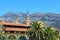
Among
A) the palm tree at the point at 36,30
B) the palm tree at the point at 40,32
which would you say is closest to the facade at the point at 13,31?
the palm tree at the point at 36,30

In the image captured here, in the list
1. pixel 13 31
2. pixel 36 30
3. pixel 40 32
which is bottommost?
pixel 40 32

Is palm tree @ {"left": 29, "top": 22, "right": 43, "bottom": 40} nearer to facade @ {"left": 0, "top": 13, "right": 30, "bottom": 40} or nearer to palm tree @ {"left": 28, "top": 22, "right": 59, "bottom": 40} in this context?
palm tree @ {"left": 28, "top": 22, "right": 59, "bottom": 40}

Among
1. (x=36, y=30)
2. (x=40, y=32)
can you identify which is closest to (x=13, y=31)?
(x=36, y=30)

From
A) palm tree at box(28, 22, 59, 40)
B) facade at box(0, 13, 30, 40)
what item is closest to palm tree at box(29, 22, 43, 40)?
palm tree at box(28, 22, 59, 40)

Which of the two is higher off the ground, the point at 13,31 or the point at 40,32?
the point at 13,31

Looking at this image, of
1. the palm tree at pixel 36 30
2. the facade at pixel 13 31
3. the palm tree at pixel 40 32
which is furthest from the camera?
the facade at pixel 13 31

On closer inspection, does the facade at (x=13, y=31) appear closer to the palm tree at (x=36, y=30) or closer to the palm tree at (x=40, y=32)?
the palm tree at (x=36, y=30)

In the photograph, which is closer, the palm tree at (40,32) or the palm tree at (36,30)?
the palm tree at (36,30)

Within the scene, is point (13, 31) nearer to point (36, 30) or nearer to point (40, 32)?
point (36, 30)

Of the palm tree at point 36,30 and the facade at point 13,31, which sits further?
the facade at point 13,31

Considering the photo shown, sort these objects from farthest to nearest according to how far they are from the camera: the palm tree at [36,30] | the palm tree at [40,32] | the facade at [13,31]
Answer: the facade at [13,31]
the palm tree at [40,32]
the palm tree at [36,30]

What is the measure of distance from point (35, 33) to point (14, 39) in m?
20.3

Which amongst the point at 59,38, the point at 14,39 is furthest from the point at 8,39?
the point at 59,38

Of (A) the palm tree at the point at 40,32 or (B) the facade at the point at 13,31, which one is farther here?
(B) the facade at the point at 13,31
